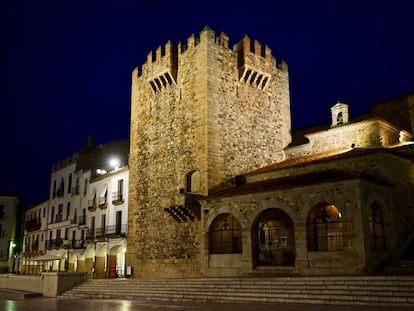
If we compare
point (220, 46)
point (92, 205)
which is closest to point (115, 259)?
point (92, 205)

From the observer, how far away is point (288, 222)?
2197 cm

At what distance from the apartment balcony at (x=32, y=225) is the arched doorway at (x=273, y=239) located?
30.6 m

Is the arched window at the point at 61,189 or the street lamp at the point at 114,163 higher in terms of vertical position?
the street lamp at the point at 114,163

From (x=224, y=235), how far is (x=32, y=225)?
32.8 m

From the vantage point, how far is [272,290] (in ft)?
50.3

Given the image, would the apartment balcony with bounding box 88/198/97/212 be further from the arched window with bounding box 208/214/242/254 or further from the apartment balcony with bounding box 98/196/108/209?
the arched window with bounding box 208/214/242/254

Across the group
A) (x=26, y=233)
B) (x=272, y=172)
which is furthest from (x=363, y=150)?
(x=26, y=233)

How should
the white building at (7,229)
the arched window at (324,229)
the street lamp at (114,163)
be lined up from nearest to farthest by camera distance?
the arched window at (324,229) < the street lamp at (114,163) < the white building at (7,229)

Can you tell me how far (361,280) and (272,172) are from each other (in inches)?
376

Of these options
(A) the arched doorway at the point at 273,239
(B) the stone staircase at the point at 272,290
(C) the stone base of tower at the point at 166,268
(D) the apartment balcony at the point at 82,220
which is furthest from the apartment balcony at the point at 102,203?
(A) the arched doorway at the point at 273,239

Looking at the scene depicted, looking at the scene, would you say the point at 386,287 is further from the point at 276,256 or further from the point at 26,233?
the point at 26,233

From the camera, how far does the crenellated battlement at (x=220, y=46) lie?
83.1 feet

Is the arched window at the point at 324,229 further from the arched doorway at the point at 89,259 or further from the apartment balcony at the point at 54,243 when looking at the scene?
the apartment balcony at the point at 54,243

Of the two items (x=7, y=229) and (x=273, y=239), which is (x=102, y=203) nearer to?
→ (x=273, y=239)
